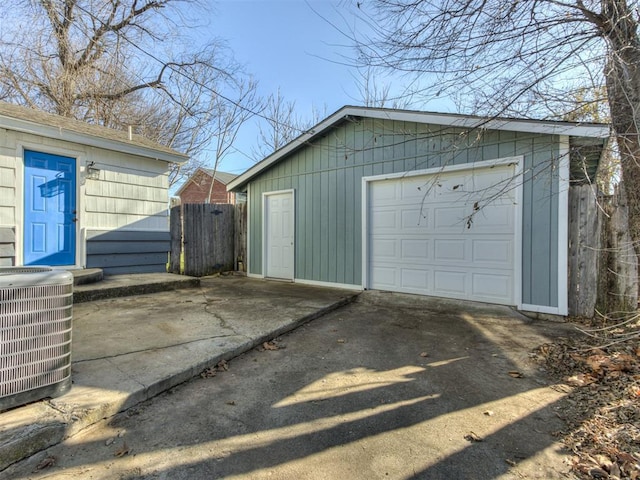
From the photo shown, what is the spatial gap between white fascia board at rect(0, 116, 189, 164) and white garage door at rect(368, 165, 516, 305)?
4.42 m

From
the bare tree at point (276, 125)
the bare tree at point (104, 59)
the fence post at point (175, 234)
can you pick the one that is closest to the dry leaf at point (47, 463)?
the fence post at point (175, 234)

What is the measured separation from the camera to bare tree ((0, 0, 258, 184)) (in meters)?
10.1

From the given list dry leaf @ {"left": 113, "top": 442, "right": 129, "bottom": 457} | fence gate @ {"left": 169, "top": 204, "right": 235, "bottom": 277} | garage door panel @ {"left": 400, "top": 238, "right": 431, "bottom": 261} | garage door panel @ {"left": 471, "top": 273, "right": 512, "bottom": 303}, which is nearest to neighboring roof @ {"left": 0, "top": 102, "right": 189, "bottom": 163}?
fence gate @ {"left": 169, "top": 204, "right": 235, "bottom": 277}

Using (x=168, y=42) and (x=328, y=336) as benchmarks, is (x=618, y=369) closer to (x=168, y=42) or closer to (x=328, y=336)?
(x=328, y=336)

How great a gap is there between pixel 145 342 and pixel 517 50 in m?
4.83

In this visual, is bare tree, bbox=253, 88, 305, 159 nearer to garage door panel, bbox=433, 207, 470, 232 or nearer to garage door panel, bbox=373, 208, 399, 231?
garage door panel, bbox=373, 208, 399, 231

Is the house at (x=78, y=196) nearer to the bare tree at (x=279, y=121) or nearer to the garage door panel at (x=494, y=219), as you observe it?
the garage door panel at (x=494, y=219)

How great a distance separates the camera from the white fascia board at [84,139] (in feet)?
16.9

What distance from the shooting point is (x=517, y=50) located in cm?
352

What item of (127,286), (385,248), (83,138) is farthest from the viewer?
(385,248)

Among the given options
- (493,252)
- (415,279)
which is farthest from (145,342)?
(493,252)

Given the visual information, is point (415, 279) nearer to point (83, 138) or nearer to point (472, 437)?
point (472, 437)

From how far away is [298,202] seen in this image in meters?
7.91

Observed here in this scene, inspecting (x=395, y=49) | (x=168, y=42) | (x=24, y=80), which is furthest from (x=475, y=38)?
(x=24, y=80)
